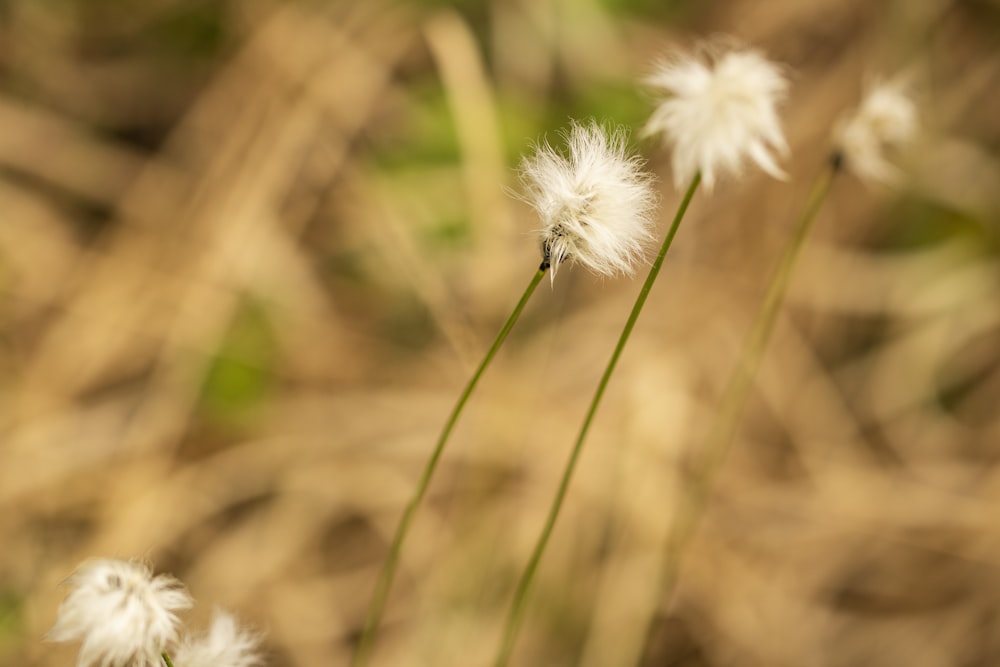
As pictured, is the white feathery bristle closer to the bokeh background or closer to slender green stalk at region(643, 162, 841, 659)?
slender green stalk at region(643, 162, 841, 659)

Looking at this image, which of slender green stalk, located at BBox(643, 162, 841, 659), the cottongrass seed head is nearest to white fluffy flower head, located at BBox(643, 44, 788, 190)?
the cottongrass seed head

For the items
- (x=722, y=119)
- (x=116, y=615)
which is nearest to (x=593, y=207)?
(x=722, y=119)

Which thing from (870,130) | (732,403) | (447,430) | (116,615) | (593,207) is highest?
(732,403)

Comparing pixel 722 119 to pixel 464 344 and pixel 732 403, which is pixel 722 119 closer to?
pixel 464 344

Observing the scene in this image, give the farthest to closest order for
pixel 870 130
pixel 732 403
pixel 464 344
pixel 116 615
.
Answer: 1. pixel 732 403
2. pixel 464 344
3. pixel 870 130
4. pixel 116 615

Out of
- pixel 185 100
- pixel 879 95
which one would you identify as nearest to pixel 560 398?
pixel 879 95

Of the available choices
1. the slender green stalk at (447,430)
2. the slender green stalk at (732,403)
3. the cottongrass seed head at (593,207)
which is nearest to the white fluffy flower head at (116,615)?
the slender green stalk at (447,430)

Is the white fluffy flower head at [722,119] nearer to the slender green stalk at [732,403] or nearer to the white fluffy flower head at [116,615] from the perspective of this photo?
the slender green stalk at [732,403]
